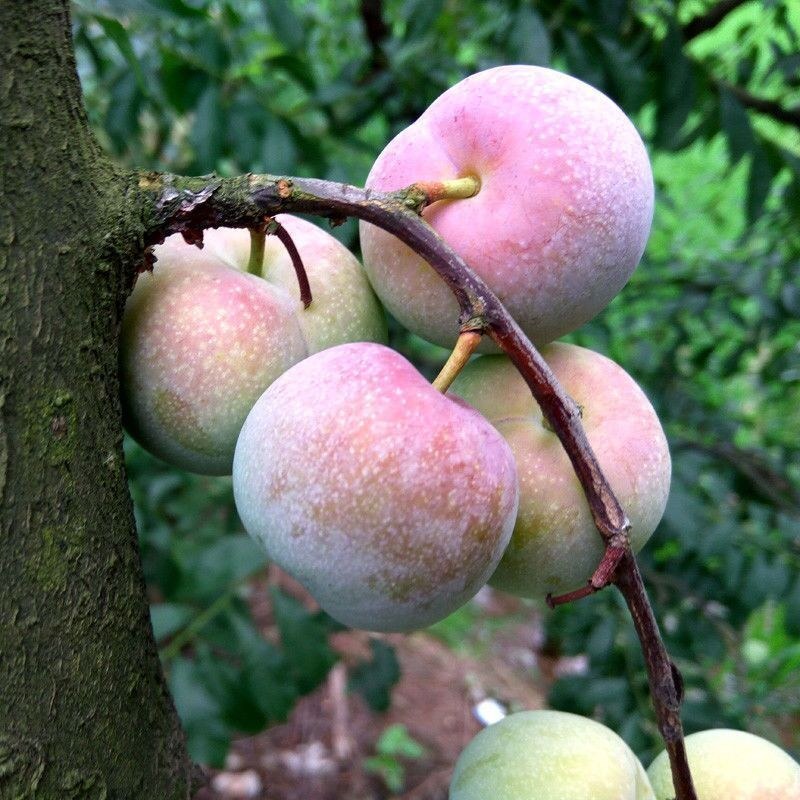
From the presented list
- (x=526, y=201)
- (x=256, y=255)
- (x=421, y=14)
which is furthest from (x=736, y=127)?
(x=256, y=255)

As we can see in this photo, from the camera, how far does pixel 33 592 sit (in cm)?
71

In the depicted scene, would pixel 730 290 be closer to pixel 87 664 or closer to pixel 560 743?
pixel 560 743

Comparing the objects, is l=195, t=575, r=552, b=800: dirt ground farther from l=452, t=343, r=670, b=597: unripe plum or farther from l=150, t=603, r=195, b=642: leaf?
l=452, t=343, r=670, b=597: unripe plum

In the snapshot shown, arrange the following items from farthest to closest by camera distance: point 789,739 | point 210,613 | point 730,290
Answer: point 789,739
point 730,290
point 210,613

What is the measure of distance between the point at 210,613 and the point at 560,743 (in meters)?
0.88

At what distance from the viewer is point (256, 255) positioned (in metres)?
0.96

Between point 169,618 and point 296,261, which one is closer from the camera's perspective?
point 296,261

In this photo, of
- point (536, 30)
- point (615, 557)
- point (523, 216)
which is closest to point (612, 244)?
point (523, 216)

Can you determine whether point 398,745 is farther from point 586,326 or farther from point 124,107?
point 124,107

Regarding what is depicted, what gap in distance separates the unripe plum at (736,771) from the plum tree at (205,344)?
0.69 metres

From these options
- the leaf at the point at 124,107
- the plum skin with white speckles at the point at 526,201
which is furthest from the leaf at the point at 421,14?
the plum skin with white speckles at the point at 526,201

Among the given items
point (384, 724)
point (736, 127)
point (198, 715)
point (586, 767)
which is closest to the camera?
point (586, 767)

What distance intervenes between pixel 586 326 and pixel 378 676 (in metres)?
1.05

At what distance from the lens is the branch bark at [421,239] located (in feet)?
2.55
